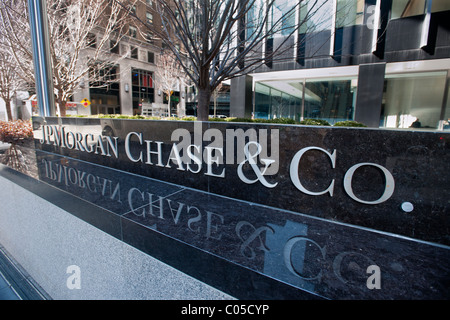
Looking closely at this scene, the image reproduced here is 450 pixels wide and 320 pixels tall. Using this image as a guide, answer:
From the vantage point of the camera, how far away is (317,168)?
272 cm

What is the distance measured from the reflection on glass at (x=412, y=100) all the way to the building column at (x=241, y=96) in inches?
279

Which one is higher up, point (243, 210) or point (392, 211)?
point (392, 211)

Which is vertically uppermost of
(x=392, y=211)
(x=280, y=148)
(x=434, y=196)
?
(x=280, y=148)

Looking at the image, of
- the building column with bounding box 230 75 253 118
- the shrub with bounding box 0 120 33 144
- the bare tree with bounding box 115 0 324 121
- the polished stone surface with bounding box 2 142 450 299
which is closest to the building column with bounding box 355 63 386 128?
the building column with bounding box 230 75 253 118

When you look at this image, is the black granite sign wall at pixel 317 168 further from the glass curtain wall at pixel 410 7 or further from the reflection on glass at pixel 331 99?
the reflection on glass at pixel 331 99

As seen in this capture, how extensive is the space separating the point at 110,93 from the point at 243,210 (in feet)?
115

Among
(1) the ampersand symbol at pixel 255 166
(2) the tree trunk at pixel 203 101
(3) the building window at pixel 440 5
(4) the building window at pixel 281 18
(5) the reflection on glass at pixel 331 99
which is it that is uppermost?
(3) the building window at pixel 440 5

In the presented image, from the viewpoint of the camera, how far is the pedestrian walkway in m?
3.17

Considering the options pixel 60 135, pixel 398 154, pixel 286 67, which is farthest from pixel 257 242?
pixel 286 67

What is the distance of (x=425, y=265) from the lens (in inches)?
72.2

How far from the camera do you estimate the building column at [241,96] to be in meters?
13.7

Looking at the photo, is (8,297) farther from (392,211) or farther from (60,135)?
(392,211)

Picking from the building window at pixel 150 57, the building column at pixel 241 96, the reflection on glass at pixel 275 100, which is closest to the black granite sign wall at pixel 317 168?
the building column at pixel 241 96

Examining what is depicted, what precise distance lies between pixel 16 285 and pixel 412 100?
16.0 m
